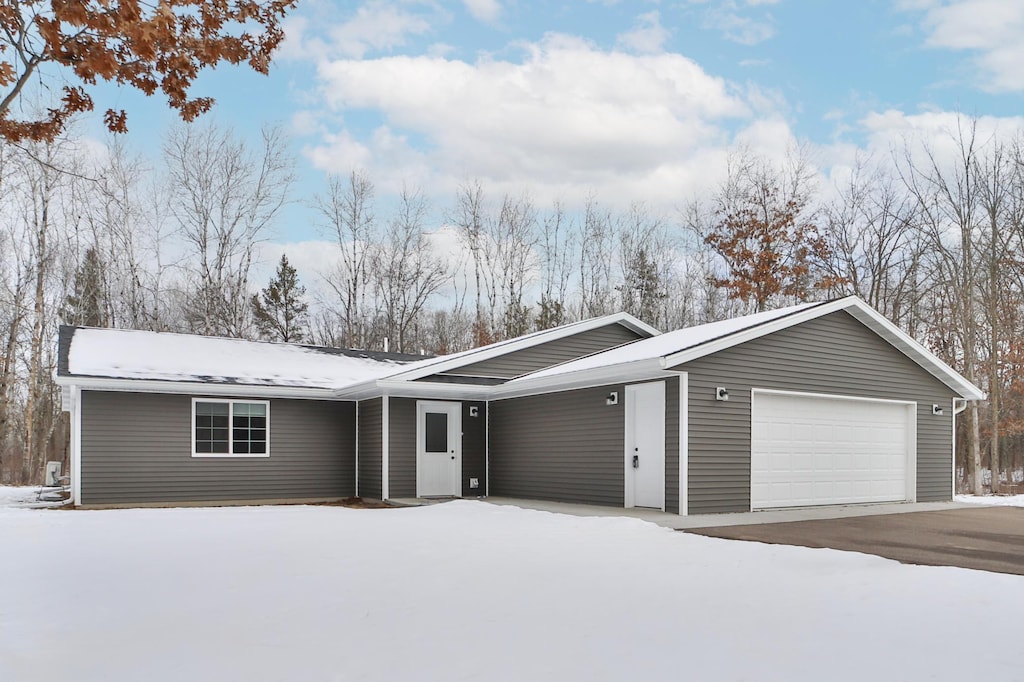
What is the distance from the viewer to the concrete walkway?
38.0 feet

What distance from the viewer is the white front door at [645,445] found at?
513 inches

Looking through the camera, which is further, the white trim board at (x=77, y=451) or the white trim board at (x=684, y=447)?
the white trim board at (x=77, y=451)

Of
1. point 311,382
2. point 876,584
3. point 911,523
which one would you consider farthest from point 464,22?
point 876,584

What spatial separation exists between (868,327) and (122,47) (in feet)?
42.4

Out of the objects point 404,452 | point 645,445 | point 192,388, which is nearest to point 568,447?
point 645,445

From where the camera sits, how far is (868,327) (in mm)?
15086

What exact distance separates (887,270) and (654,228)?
9.14 meters

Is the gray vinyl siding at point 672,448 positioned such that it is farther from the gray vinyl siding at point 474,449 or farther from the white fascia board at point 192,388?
the white fascia board at point 192,388

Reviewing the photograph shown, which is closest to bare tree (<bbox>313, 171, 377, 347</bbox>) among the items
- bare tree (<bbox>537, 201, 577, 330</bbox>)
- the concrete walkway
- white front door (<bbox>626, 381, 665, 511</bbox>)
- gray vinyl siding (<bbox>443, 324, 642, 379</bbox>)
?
bare tree (<bbox>537, 201, 577, 330</bbox>)

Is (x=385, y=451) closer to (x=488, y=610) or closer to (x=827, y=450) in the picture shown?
(x=827, y=450)

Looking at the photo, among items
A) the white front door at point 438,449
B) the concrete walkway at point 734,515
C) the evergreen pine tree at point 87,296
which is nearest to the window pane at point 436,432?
the white front door at point 438,449

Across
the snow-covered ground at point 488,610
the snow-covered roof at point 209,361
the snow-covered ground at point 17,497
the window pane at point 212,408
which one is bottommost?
the snow-covered ground at point 17,497

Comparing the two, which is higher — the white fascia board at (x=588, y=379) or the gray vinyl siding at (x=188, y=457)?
the white fascia board at (x=588, y=379)

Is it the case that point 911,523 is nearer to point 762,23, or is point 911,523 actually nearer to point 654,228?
point 762,23
